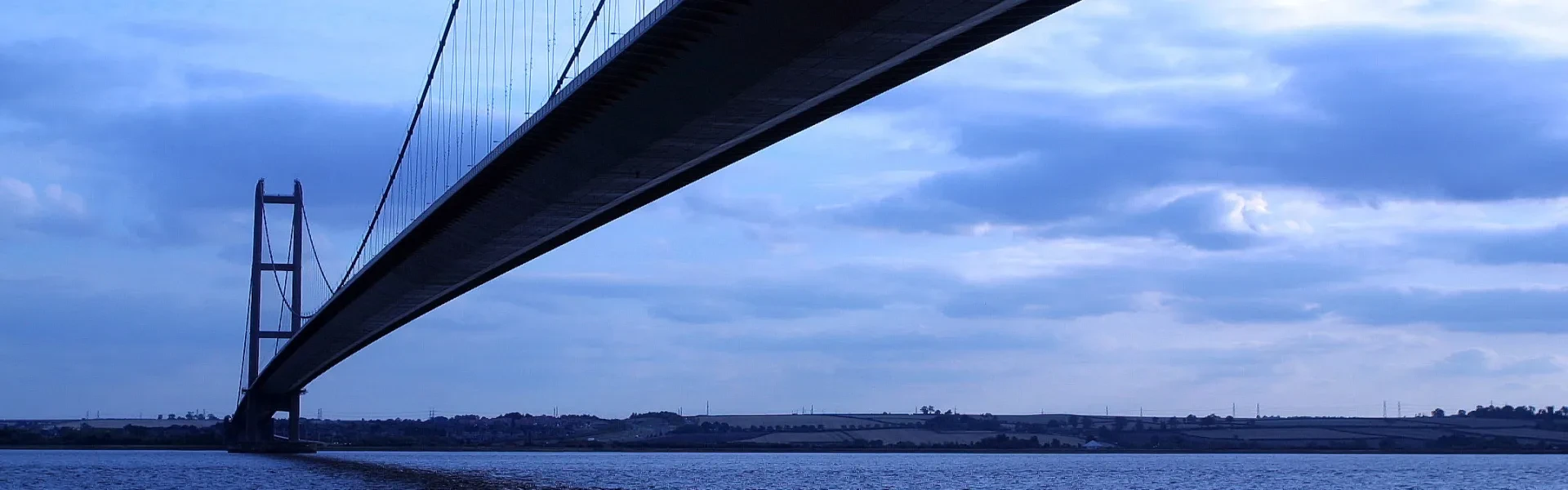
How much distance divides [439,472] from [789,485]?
43.1 ft

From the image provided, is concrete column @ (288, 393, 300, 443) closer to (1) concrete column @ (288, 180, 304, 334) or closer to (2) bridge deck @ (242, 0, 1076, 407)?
(1) concrete column @ (288, 180, 304, 334)

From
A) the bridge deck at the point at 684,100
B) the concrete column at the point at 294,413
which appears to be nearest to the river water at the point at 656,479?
the concrete column at the point at 294,413

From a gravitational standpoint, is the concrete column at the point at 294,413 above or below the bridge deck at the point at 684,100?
below

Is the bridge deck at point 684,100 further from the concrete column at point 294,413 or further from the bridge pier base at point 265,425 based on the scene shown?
the bridge pier base at point 265,425

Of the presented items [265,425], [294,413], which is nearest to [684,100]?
[294,413]

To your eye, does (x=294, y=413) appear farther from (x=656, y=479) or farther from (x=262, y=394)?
(x=656, y=479)

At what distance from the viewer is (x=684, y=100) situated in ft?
68.8

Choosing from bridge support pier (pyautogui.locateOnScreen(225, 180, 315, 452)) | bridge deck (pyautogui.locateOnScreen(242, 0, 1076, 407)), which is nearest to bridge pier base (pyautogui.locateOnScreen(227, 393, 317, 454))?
→ bridge support pier (pyautogui.locateOnScreen(225, 180, 315, 452))

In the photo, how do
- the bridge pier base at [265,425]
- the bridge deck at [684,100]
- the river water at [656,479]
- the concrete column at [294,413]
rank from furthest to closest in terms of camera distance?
the bridge pier base at [265,425] < the concrete column at [294,413] < the river water at [656,479] < the bridge deck at [684,100]

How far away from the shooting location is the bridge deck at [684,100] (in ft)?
54.9

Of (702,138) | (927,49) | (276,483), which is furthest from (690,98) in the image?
(276,483)

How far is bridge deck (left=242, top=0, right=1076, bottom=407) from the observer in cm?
1672

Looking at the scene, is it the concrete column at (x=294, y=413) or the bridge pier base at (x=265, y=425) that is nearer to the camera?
the concrete column at (x=294, y=413)

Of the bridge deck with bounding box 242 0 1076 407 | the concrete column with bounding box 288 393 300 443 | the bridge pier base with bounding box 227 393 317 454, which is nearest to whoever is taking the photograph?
the bridge deck with bounding box 242 0 1076 407
